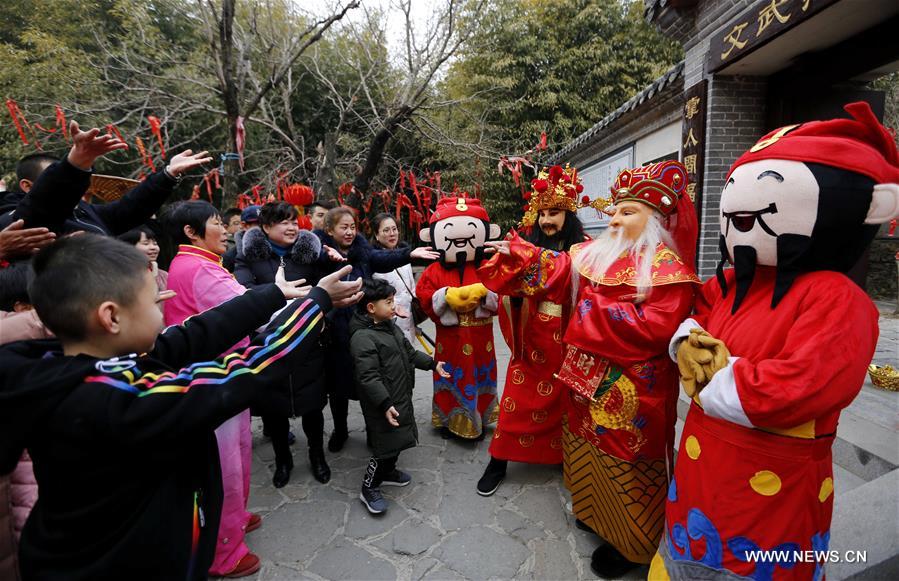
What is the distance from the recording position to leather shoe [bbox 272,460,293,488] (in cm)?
358

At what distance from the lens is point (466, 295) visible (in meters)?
3.69

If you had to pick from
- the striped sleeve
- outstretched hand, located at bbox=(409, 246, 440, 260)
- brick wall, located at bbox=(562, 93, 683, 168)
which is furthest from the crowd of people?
brick wall, located at bbox=(562, 93, 683, 168)

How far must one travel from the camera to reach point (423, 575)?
264 cm

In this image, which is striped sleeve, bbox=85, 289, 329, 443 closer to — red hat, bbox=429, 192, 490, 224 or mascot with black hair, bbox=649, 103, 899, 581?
mascot with black hair, bbox=649, 103, 899, 581

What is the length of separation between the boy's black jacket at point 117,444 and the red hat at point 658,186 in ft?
6.24

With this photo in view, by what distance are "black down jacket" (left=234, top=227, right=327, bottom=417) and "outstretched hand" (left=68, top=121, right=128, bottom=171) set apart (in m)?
1.20

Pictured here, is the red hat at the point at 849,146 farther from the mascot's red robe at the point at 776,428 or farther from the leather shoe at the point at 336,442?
the leather shoe at the point at 336,442

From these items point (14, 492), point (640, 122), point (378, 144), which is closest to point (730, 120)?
point (640, 122)

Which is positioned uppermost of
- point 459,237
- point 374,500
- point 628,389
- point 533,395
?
point 459,237

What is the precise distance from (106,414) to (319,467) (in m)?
2.64

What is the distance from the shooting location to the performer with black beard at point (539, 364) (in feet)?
10.6

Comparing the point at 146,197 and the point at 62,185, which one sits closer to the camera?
the point at 62,185

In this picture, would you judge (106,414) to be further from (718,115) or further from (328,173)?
(328,173)

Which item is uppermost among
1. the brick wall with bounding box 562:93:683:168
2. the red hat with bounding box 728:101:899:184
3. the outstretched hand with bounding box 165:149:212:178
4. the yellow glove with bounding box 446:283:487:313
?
the brick wall with bounding box 562:93:683:168
